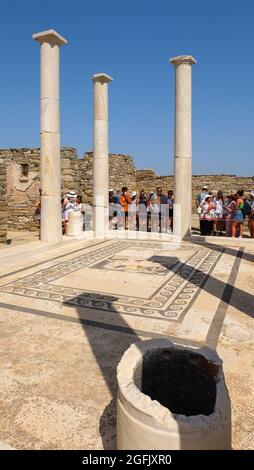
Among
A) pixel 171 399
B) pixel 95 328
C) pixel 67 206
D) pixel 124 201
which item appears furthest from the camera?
pixel 124 201

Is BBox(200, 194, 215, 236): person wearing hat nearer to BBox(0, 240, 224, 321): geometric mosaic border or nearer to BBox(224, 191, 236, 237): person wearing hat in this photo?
BBox(224, 191, 236, 237): person wearing hat

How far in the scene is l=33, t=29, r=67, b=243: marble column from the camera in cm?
801

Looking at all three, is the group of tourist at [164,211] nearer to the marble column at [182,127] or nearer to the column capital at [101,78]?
the marble column at [182,127]

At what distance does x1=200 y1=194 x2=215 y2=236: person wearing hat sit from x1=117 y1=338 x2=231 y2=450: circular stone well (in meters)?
8.35

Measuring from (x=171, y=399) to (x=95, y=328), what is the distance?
155 centimetres

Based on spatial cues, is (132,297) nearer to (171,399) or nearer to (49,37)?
(171,399)

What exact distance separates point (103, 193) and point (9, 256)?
4830 mm

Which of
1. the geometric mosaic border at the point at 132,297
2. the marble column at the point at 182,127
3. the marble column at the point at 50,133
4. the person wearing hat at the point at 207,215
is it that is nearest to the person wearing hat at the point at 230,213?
the person wearing hat at the point at 207,215

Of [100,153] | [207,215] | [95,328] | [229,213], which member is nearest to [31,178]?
[100,153]

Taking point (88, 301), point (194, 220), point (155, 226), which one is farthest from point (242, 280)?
point (194, 220)

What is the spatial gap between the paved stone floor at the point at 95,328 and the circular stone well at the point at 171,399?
36 cm

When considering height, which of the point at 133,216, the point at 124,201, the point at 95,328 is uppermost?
the point at 124,201

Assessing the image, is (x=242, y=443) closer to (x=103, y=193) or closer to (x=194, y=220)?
(x=103, y=193)

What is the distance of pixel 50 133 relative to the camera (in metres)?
8.12
